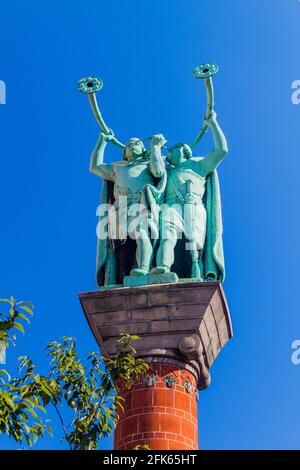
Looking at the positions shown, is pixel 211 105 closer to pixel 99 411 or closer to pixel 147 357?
pixel 147 357

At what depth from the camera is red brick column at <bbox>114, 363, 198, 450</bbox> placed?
14.8 m

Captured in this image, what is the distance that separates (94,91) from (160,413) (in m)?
7.48

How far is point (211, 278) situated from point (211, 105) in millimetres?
3803

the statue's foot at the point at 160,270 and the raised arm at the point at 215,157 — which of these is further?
the raised arm at the point at 215,157

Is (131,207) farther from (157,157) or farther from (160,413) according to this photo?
(160,413)

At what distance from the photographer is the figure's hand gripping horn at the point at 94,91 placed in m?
19.5

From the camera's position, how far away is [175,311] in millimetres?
15891

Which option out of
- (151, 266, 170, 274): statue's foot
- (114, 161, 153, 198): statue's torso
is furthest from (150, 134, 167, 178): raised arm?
(151, 266, 170, 274): statue's foot

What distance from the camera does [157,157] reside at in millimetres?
18172

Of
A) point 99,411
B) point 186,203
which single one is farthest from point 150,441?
point 186,203

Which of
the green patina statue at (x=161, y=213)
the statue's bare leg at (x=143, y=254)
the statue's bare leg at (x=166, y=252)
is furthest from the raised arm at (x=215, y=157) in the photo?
the statue's bare leg at (x=143, y=254)

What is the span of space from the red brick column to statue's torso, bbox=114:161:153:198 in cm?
398

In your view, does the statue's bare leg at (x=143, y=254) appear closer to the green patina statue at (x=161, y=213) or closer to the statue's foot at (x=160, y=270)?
the green patina statue at (x=161, y=213)
